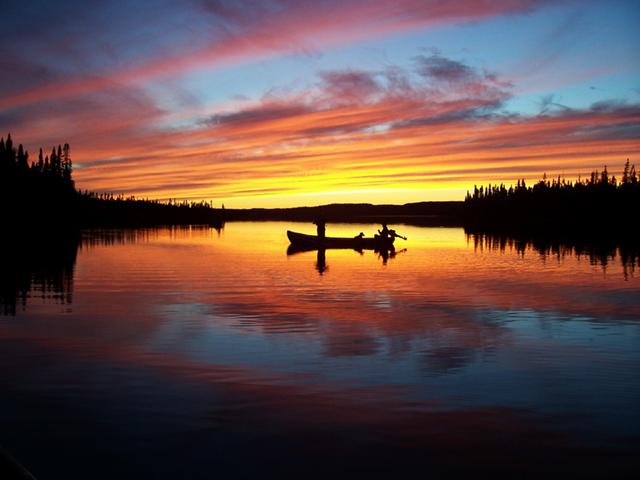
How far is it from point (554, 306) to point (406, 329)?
387 inches

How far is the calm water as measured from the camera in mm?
10242

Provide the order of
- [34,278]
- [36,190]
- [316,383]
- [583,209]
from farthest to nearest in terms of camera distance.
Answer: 1. [583,209]
2. [36,190]
3. [34,278]
4. [316,383]

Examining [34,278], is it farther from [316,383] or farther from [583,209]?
[583,209]

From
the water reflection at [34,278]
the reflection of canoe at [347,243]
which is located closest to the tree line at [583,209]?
the reflection of canoe at [347,243]

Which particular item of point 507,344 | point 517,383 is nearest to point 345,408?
point 517,383

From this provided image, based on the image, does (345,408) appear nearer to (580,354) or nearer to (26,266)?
(580,354)

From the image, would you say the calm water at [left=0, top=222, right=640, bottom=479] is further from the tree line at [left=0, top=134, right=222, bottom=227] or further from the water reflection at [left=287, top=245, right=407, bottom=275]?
the tree line at [left=0, top=134, right=222, bottom=227]

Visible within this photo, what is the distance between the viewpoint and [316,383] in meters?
14.7

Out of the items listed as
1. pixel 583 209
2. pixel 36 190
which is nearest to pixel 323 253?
pixel 36 190

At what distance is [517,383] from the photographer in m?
14.7

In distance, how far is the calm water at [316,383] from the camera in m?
10.2

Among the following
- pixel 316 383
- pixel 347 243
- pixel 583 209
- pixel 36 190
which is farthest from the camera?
pixel 583 209

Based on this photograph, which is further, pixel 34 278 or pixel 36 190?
pixel 36 190

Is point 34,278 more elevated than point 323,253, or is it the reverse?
point 323,253
